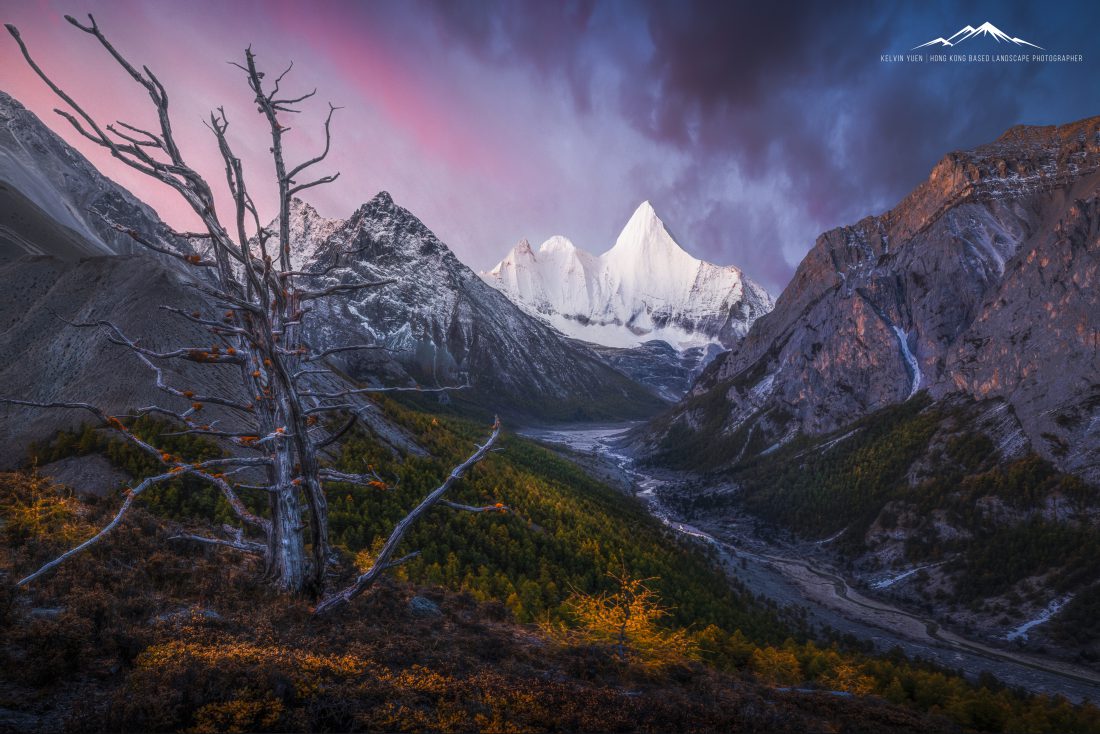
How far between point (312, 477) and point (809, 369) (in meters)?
164

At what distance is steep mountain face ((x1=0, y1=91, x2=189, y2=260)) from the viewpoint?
5750cm

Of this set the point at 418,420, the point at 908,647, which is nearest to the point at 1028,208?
the point at 908,647

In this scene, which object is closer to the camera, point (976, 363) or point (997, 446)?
point (997, 446)

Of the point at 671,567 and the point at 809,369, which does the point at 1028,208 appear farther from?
the point at 671,567

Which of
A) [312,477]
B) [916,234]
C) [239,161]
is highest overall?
[916,234]

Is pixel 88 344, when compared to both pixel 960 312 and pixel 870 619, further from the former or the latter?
pixel 960 312

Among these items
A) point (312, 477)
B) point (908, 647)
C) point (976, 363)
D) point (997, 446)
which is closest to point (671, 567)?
point (908, 647)

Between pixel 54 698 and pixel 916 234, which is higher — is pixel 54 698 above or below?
below

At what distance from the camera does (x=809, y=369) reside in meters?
148

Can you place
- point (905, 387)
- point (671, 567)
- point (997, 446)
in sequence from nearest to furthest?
point (671, 567) → point (997, 446) → point (905, 387)

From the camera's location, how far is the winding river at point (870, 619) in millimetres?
45250

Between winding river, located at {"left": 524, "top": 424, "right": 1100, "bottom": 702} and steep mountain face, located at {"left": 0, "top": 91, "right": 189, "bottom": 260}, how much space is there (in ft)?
299

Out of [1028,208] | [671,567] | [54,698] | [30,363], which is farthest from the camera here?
→ [1028,208]

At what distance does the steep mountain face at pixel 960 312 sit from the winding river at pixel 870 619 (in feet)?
130
